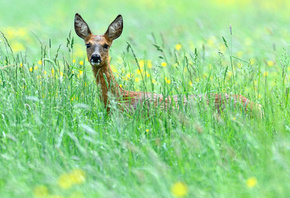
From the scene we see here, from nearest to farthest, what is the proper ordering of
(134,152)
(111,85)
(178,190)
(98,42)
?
1. (178,190)
2. (134,152)
3. (111,85)
4. (98,42)

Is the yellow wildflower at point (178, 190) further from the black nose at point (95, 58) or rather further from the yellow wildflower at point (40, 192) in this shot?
the black nose at point (95, 58)

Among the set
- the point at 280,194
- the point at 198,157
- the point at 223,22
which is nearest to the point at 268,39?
the point at 223,22

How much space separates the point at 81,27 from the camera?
6.49 meters

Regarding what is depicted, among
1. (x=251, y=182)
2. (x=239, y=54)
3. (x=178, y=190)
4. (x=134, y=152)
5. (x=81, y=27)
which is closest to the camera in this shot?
(x=178, y=190)

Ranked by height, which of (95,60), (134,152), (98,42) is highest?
(98,42)

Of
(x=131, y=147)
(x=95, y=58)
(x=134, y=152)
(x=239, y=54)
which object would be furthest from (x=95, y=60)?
(x=239, y=54)

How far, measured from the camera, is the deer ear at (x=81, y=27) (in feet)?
21.2

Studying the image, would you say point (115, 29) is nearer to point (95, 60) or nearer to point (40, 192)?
point (95, 60)

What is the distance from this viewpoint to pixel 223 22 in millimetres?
14812

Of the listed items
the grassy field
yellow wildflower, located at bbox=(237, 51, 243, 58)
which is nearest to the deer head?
the grassy field

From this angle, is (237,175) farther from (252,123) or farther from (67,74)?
(67,74)

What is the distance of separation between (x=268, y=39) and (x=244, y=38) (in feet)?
2.71

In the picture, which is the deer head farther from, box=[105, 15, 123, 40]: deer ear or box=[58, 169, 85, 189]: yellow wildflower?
box=[58, 169, 85, 189]: yellow wildflower

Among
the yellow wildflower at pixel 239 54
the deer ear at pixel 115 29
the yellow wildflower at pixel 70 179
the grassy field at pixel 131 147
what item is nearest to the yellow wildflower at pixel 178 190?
the grassy field at pixel 131 147
